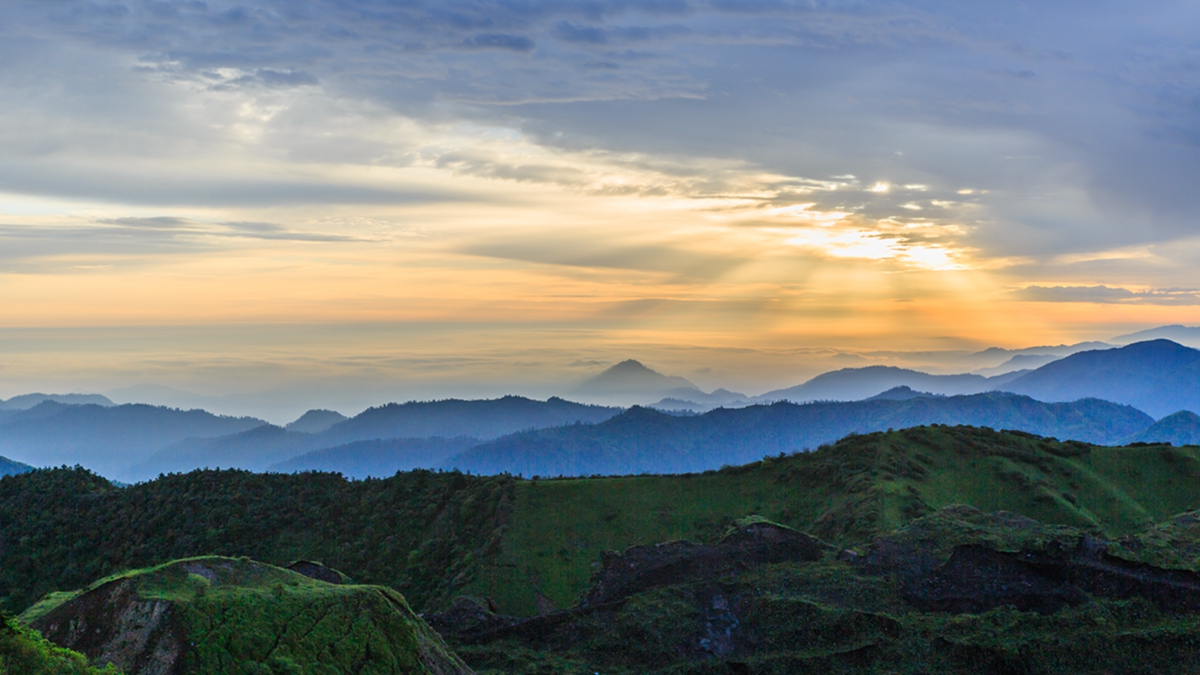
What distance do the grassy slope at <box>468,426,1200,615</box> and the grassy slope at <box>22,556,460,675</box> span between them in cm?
2650

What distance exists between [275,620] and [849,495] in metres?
43.3

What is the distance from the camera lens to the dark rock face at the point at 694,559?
34.7 metres

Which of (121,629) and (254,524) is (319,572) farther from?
(254,524)

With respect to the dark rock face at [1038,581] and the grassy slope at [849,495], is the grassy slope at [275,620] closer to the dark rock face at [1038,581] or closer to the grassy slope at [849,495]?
the dark rock face at [1038,581]

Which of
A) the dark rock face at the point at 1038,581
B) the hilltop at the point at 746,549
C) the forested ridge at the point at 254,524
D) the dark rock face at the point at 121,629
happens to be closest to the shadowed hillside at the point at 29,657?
the dark rock face at the point at 121,629

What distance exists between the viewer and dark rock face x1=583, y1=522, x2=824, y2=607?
34.7 meters

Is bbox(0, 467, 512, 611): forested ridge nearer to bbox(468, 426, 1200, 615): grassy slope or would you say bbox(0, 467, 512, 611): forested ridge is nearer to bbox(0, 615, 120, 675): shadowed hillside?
bbox(468, 426, 1200, 615): grassy slope

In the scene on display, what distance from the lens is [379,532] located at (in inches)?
2101

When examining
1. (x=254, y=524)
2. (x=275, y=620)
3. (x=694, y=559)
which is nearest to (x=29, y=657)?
(x=275, y=620)

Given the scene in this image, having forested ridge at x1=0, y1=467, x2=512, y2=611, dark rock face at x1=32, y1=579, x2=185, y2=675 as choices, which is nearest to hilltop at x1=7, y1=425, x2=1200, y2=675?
forested ridge at x1=0, y1=467, x2=512, y2=611

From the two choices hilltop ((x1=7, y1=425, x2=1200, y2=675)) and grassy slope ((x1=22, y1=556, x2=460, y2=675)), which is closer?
grassy slope ((x1=22, y1=556, x2=460, y2=675))

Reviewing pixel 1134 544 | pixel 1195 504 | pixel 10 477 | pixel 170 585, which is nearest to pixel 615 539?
pixel 1134 544

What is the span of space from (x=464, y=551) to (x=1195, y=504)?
5073 cm

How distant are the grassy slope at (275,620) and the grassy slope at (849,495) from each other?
86.9ft
